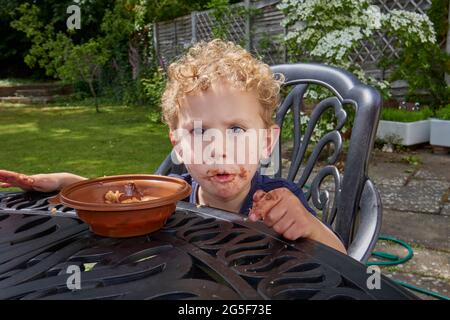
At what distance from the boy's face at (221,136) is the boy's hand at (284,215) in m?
0.24

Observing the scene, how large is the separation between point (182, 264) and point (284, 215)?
22 cm

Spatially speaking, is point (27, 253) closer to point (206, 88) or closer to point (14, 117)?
point (206, 88)

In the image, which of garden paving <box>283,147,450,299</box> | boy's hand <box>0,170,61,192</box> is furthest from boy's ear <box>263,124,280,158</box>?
garden paving <box>283,147,450,299</box>

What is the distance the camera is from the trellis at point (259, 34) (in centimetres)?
507

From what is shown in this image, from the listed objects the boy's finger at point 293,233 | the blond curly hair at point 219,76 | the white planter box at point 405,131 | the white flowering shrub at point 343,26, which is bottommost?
the white planter box at point 405,131

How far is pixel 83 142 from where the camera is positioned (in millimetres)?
5578

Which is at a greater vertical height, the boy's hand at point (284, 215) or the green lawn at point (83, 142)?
the boy's hand at point (284, 215)

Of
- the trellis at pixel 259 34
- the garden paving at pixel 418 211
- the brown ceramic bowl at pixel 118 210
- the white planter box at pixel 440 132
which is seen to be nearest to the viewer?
the brown ceramic bowl at pixel 118 210

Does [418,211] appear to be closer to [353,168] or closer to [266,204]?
[353,168]

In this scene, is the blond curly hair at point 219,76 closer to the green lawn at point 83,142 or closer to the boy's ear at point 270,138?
the boy's ear at point 270,138

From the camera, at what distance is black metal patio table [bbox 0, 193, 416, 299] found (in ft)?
2.03

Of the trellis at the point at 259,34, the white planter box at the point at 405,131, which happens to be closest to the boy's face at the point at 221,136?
the trellis at the point at 259,34

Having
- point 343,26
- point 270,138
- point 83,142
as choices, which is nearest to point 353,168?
point 270,138

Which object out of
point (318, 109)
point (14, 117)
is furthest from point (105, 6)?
point (318, 109)
